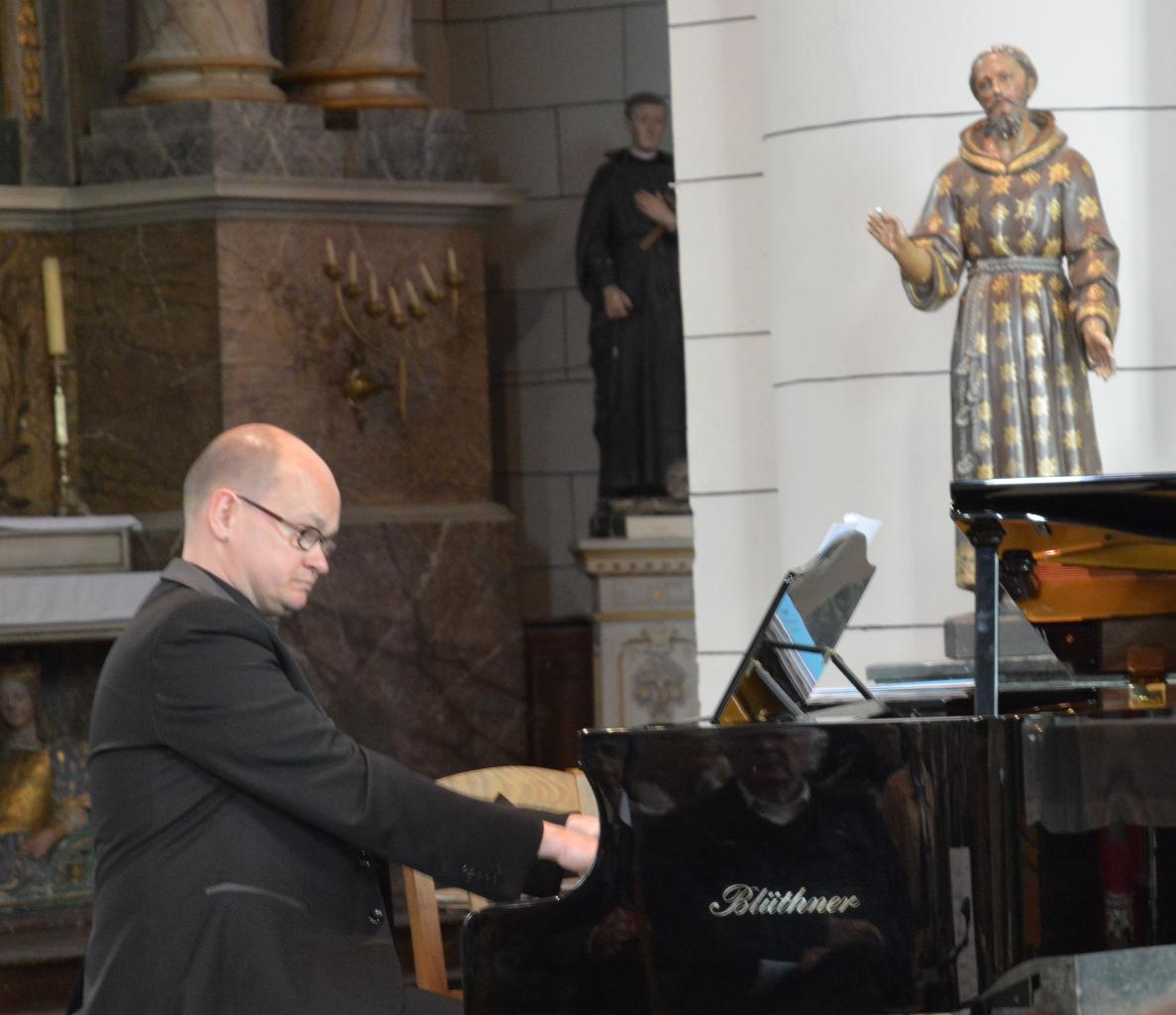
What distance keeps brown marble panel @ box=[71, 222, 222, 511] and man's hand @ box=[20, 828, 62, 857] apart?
4.14 feet

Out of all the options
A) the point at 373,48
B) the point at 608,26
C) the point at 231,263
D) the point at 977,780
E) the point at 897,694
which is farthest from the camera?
the point at 608,26

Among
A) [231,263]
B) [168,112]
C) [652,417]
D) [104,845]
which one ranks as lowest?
[104,845]

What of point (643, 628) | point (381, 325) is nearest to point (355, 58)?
point (381, 325)

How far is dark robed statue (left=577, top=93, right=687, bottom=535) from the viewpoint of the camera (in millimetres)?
8359

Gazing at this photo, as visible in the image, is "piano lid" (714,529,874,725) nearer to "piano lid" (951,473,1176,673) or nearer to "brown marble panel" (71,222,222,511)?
"piano lid" (951,473,1176,673)

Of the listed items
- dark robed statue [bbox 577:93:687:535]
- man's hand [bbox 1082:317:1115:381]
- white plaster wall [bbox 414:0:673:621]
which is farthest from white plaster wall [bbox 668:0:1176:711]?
white plaster wall [bbox 414:0:673:621]

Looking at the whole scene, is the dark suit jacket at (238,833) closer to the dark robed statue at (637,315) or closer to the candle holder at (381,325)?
the candle holder at (381,325)

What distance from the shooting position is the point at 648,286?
27.6 feet

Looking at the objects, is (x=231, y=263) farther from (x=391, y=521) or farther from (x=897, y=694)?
(x=897, y=694)

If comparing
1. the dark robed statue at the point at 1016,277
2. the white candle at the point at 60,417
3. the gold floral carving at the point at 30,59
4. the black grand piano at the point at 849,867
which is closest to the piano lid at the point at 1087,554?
the black grand piano at the point at 849,867

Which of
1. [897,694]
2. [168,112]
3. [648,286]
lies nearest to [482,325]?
[648,286]

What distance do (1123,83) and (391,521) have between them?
3102mm

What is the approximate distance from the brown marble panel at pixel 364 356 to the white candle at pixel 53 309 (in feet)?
1.74

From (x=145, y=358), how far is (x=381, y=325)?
0.81 metres
